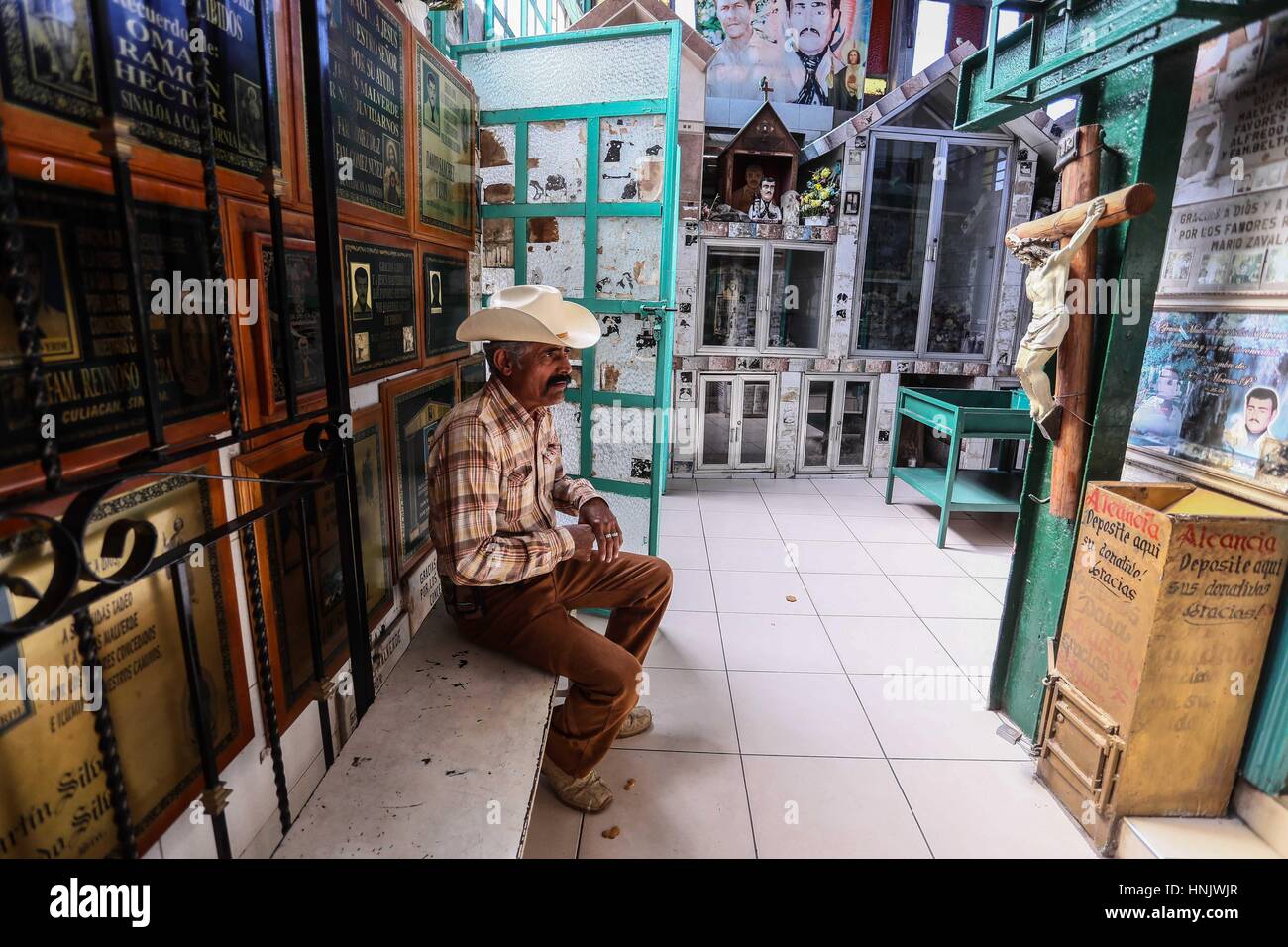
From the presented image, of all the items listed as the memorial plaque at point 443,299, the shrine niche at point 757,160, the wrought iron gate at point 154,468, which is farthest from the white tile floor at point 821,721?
the shrine niche at point 757,160

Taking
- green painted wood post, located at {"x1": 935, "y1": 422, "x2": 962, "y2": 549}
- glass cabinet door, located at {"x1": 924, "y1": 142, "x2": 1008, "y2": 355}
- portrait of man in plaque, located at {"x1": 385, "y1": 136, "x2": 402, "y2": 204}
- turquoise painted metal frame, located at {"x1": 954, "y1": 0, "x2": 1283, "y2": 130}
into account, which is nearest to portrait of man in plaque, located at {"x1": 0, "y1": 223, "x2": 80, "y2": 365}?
Result: portrait of man in plaque, located at {"x1": 385, "y1": 136, "x2": 402, "y2": 204}

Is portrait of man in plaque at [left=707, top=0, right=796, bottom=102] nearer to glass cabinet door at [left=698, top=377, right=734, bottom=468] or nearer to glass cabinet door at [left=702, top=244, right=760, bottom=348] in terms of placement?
glass cabinet door at [left=702, top=244, right=760, bottom=348]

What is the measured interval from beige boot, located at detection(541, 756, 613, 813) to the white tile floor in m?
0.04

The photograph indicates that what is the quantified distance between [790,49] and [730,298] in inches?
139

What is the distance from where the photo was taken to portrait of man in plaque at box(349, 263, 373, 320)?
183cm

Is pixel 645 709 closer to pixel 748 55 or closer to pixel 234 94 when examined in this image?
pixel 234 94

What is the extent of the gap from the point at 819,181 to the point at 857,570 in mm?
3436

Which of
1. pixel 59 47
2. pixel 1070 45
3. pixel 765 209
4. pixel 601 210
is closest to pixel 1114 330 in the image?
pixel 1070 45

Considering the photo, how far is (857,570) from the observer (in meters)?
3.90

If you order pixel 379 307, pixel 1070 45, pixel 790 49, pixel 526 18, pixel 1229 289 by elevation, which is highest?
pixel 790 49

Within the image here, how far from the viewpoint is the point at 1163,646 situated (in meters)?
1.80

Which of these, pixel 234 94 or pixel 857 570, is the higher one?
pixel 234 94

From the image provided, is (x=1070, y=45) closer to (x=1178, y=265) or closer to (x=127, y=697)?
(x=1178, y=265)
